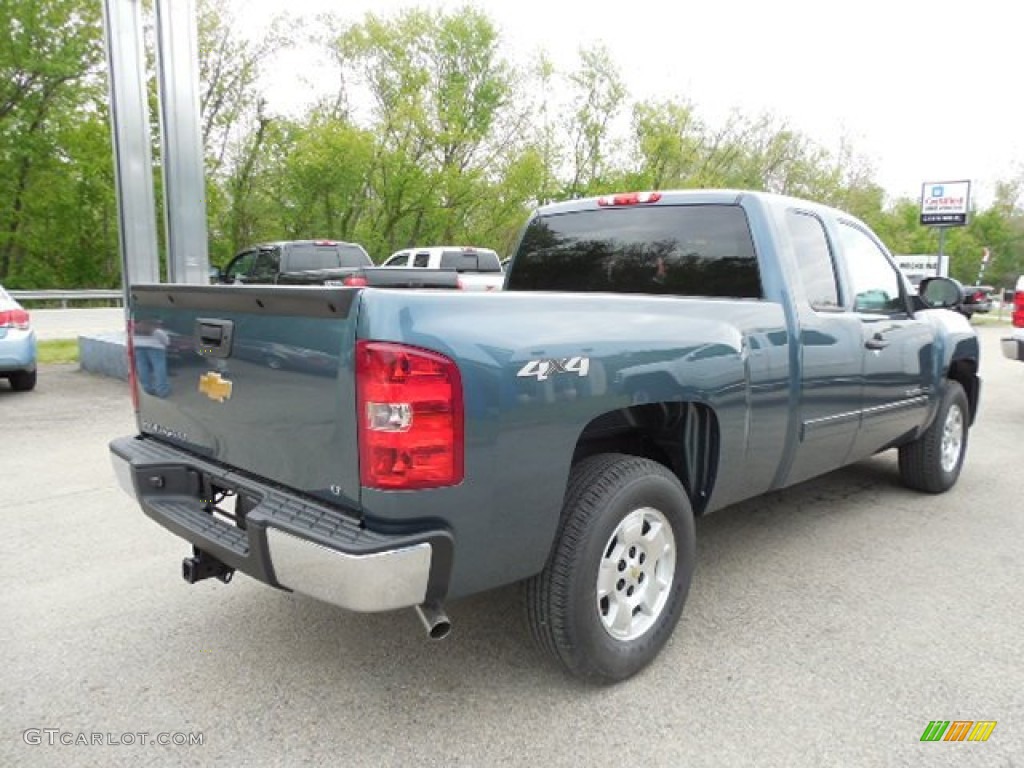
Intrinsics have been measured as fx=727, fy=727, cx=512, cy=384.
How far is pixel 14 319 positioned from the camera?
338 inches

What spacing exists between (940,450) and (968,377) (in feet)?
2.77

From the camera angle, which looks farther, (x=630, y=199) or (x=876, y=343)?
(x=876, y=343)

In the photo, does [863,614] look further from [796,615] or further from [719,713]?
[719,713]

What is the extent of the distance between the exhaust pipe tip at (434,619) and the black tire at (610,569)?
0.44 m

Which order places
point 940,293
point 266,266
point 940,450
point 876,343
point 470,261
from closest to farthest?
point 876,343
point 940,293
point 940,450
point 266,266
point 470,261

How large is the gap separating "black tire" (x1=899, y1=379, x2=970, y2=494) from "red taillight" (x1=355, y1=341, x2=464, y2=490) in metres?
4.19

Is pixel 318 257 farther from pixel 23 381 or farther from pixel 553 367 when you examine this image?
pixel 553 367

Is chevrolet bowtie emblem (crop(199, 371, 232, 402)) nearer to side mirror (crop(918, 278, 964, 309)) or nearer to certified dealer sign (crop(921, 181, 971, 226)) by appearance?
side mirror (crop(918, 278, 964, 309))

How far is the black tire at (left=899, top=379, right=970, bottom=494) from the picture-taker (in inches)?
198

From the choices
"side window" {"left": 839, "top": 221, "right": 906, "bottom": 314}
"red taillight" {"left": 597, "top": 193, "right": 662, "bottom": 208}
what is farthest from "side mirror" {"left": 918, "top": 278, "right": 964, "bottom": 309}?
"red taillight" {"left": 597, "top": 193, "right": 662, "bottom": 208}

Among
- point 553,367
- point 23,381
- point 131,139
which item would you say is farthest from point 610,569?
point 131,139

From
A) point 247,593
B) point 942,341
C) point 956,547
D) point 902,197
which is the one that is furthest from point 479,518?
point 902,197

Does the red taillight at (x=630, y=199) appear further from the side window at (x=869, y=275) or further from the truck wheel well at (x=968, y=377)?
the truck wheel well at (x=968, y=377)

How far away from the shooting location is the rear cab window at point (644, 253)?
11.7ft
